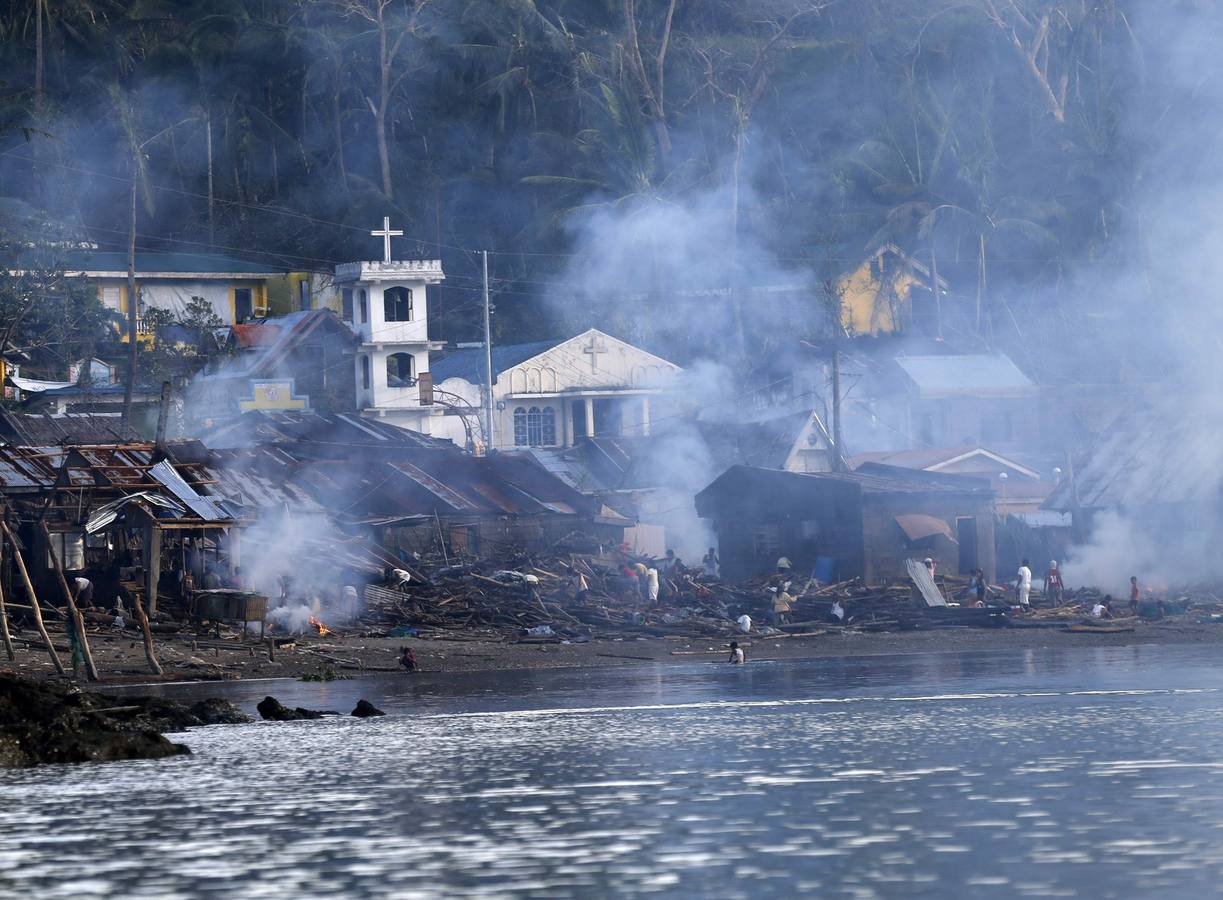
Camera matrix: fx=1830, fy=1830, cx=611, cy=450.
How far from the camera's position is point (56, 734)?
2533 cm

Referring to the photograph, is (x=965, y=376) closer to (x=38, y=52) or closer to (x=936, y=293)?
(x=936, y=293)

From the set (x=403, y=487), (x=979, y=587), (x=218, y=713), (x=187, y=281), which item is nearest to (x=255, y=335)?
(x=187, y=281)

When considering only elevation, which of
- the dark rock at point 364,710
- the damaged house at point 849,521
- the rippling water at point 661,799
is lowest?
the rippling water at point 661,799

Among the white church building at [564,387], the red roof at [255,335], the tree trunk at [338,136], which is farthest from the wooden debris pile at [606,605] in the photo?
the tree trunk at [338,136]

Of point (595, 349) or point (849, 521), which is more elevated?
point (595, 349)

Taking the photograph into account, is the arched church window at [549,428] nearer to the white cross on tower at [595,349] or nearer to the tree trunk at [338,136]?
the white cross on tower at [595,349]

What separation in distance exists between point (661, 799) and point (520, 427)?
55228 mm

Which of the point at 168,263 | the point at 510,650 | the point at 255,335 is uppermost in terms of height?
the point at 168,263

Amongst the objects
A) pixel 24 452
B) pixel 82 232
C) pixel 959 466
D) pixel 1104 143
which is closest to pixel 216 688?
pixel 24 452

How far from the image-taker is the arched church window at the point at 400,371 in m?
73.5

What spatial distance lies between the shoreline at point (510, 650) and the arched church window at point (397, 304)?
108 ft

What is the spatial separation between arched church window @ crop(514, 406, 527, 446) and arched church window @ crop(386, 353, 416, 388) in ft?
17.1

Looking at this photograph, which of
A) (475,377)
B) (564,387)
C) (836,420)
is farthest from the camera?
(564,387)

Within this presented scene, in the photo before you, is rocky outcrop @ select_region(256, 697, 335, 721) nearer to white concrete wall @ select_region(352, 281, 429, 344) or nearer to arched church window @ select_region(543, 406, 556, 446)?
white concrete wall @ select_region(352, 281, 429, 344)
